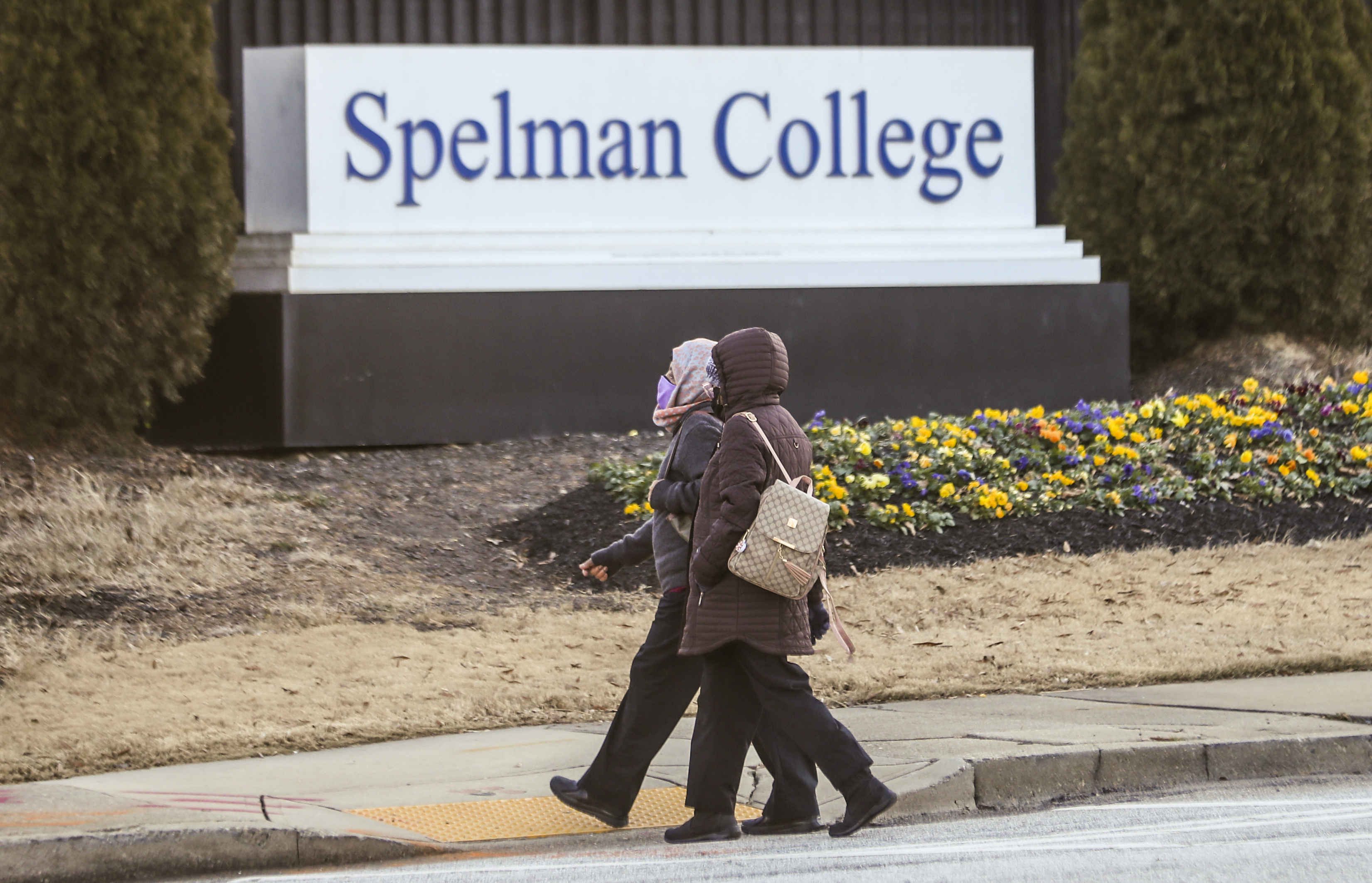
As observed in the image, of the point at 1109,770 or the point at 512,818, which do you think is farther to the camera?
the point at 1109,770

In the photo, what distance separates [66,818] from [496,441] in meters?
7.04

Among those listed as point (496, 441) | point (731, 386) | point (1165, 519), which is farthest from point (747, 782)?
point (496, 441)

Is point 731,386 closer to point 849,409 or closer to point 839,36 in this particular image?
point 849,409

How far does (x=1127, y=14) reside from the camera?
44.2ft

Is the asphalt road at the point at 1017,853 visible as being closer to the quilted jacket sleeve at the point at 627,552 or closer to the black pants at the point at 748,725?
the black pants at the point at 748,725

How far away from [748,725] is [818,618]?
431 mm

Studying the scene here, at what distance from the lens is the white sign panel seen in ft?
39.3

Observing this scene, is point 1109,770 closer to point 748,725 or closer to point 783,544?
point 748,725

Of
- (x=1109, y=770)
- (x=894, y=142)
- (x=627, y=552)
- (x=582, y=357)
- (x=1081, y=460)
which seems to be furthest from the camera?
(x=894, y=142)

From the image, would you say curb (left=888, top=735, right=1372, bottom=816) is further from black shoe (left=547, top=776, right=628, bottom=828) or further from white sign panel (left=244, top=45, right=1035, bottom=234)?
white sign panel (left=244, top=45, right=1035, bottom=234)

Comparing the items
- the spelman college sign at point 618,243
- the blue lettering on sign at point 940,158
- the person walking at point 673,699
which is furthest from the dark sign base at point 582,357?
the person walking at point 673,699

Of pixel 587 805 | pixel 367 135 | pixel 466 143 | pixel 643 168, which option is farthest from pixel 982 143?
pixel 587 805

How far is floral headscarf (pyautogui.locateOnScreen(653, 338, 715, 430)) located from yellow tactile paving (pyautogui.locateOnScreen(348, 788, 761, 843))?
130cm

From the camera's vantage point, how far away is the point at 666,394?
5027 mm
